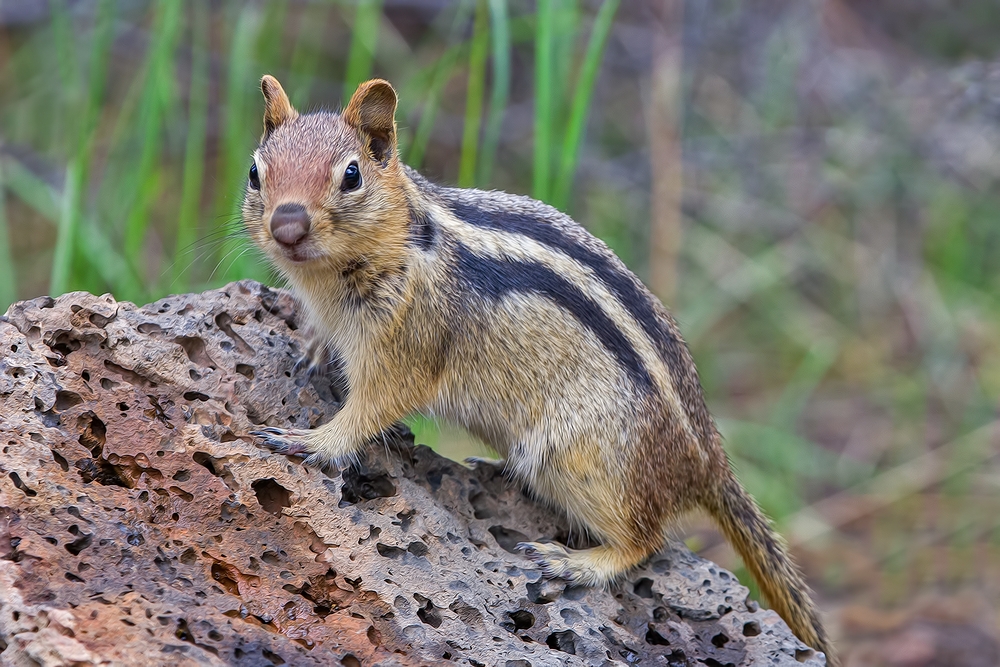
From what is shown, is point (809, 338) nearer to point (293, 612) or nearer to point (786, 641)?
point (786, 641)

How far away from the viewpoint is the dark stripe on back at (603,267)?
408 cm

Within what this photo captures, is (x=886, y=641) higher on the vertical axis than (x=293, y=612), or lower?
higher

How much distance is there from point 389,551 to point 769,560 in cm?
165

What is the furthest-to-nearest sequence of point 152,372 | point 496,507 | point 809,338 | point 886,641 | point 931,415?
point 809,338
point 931,415
point 886,641
point 496,507
point 152,372

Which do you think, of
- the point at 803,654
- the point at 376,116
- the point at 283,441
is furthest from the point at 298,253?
the point at 803,654

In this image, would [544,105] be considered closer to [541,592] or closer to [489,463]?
[489,463]

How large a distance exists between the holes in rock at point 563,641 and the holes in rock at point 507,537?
41 centimetres

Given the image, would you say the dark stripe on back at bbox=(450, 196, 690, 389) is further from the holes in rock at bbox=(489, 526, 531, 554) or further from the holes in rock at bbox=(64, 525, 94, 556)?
the holes in rock at bbox=(64, 525, 94, 556)

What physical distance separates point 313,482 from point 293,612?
461 millimetres

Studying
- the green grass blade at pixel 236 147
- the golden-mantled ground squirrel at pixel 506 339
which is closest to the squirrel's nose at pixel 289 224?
the golden-mantled ground squirrel at pixel 506 339

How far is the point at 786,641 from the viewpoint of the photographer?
12.1 ft

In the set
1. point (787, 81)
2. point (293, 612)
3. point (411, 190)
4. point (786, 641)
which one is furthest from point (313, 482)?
point (787, 81)

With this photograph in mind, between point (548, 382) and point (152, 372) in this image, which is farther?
point (548, 382)

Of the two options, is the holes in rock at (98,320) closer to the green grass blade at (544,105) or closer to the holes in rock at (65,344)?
the holes in rock at (65,344)
